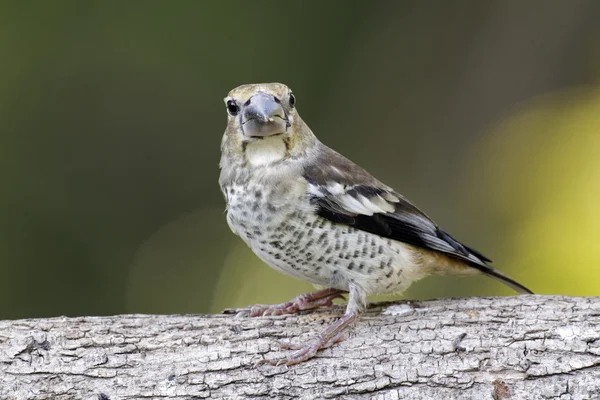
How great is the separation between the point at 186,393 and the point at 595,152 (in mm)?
4863

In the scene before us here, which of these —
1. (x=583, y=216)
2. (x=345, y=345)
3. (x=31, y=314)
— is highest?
(x=583, y=216)

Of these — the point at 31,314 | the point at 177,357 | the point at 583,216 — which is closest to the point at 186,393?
the point at 177,357

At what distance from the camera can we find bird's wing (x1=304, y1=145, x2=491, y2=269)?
4.32 meters

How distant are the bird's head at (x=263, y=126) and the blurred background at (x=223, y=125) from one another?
3096mm

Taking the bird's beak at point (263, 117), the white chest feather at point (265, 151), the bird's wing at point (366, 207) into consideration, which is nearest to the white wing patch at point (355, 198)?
the bird's wing at point (366, 207)

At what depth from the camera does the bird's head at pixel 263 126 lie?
421 centimetres

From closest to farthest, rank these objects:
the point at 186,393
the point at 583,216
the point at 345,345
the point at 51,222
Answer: the point at 186,393
the point at 345,345
the point at 583,216
the point at 51,222

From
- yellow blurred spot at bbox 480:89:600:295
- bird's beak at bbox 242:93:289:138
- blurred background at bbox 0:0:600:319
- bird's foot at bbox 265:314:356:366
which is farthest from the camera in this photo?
blurred background at bbox 0:0:600:319

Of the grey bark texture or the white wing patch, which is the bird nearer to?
the white wing patch

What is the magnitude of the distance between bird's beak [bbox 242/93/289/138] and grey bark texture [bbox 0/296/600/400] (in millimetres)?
1075

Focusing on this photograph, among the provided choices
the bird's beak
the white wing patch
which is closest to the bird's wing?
the white wing patch

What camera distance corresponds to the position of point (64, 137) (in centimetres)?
760

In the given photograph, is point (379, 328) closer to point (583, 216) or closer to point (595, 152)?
point (583, 216)

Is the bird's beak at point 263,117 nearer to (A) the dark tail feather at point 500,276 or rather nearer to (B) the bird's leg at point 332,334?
(B) the bird's leg at point 332,334
